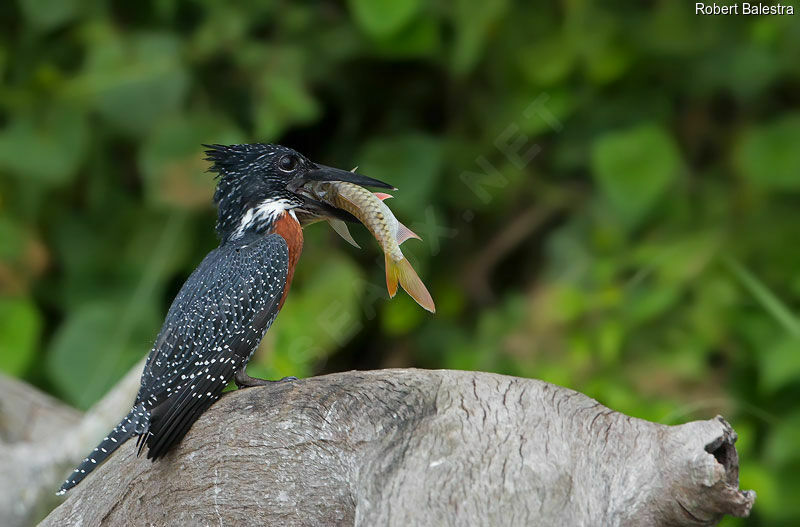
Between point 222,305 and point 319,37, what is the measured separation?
208 centimetres

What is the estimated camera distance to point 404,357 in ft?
13.7

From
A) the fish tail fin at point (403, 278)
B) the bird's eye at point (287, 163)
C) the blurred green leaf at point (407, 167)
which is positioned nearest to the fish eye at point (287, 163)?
the bird's eye at point (287, 163)

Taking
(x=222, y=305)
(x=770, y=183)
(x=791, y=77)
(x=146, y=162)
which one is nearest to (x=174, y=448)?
(x=222, y=305)

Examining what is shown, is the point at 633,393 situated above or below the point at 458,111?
below

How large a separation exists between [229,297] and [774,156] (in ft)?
7.20

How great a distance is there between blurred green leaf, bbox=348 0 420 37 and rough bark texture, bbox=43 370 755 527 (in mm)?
1857

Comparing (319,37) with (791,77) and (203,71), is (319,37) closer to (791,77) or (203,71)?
(203,71)

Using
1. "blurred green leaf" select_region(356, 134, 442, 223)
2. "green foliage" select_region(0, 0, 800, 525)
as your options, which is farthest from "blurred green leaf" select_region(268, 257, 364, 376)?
"blurred green leaf" select_region(356, 134, 442, 223)

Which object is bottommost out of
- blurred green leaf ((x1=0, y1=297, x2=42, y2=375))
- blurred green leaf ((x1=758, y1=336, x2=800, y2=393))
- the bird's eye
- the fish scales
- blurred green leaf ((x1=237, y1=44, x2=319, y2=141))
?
the fish scales

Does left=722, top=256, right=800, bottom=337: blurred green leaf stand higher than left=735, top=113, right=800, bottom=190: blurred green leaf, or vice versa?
left=735, top=113, right=800, bottom=190: blurred green leaf

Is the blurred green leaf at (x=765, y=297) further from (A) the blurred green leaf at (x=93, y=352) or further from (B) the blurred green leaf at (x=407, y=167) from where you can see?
(A) the blurred green leaf at (x=93, y=352)

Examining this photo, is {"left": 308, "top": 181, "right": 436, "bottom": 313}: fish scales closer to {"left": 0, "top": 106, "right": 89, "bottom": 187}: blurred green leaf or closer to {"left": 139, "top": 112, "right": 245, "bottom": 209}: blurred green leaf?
{"left": 139, "top": 112, "right": 245, "bottom": 209}: blurred green leaf

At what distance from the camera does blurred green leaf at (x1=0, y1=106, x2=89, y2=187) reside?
375 cm

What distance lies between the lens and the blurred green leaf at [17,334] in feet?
12.2
